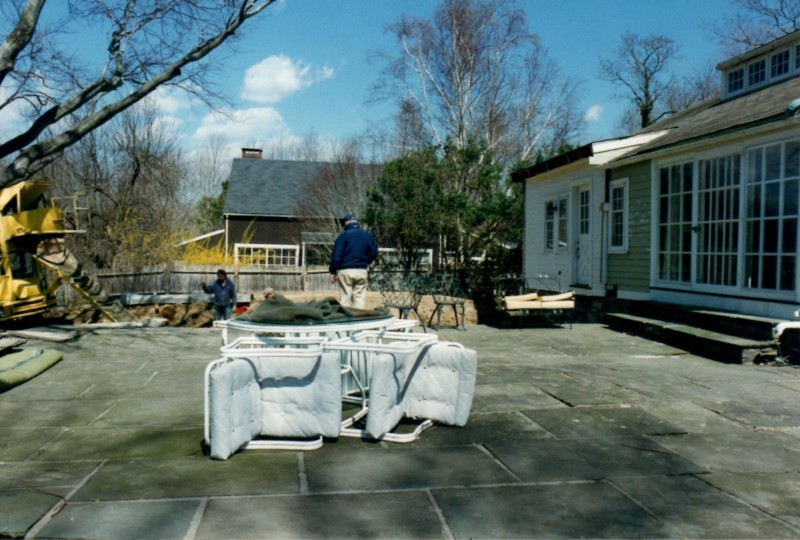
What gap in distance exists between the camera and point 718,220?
11141 mm

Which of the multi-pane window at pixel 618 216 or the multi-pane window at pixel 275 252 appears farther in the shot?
the multi-pane window at pixel 275 252

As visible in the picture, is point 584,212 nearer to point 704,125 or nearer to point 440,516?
point 704,125

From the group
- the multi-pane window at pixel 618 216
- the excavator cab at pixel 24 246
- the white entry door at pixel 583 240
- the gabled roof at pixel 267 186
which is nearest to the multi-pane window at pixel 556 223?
the white entry door at pixel 583 240

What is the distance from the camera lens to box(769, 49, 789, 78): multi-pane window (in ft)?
44.6

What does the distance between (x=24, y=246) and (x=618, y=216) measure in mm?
13615

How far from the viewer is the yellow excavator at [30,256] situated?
53.1 feet

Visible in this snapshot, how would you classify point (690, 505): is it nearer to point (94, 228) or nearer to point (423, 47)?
point (94, 228)

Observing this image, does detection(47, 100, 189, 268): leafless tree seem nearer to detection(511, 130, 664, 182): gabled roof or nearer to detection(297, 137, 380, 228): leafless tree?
detection(297, 137, 380, 228): leafless tree

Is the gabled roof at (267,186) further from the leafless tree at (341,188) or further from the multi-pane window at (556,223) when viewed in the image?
the multi-pane window at (556,223)

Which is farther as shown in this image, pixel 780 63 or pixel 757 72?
pixel 757 72

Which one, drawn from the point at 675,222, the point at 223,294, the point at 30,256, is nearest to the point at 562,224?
the point at 675,222

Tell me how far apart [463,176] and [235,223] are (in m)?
17.2

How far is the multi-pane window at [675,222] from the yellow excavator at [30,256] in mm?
13165

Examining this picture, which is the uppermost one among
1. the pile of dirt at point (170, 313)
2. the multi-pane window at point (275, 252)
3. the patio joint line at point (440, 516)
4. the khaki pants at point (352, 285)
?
the multi-pane window at point (275, 252)
